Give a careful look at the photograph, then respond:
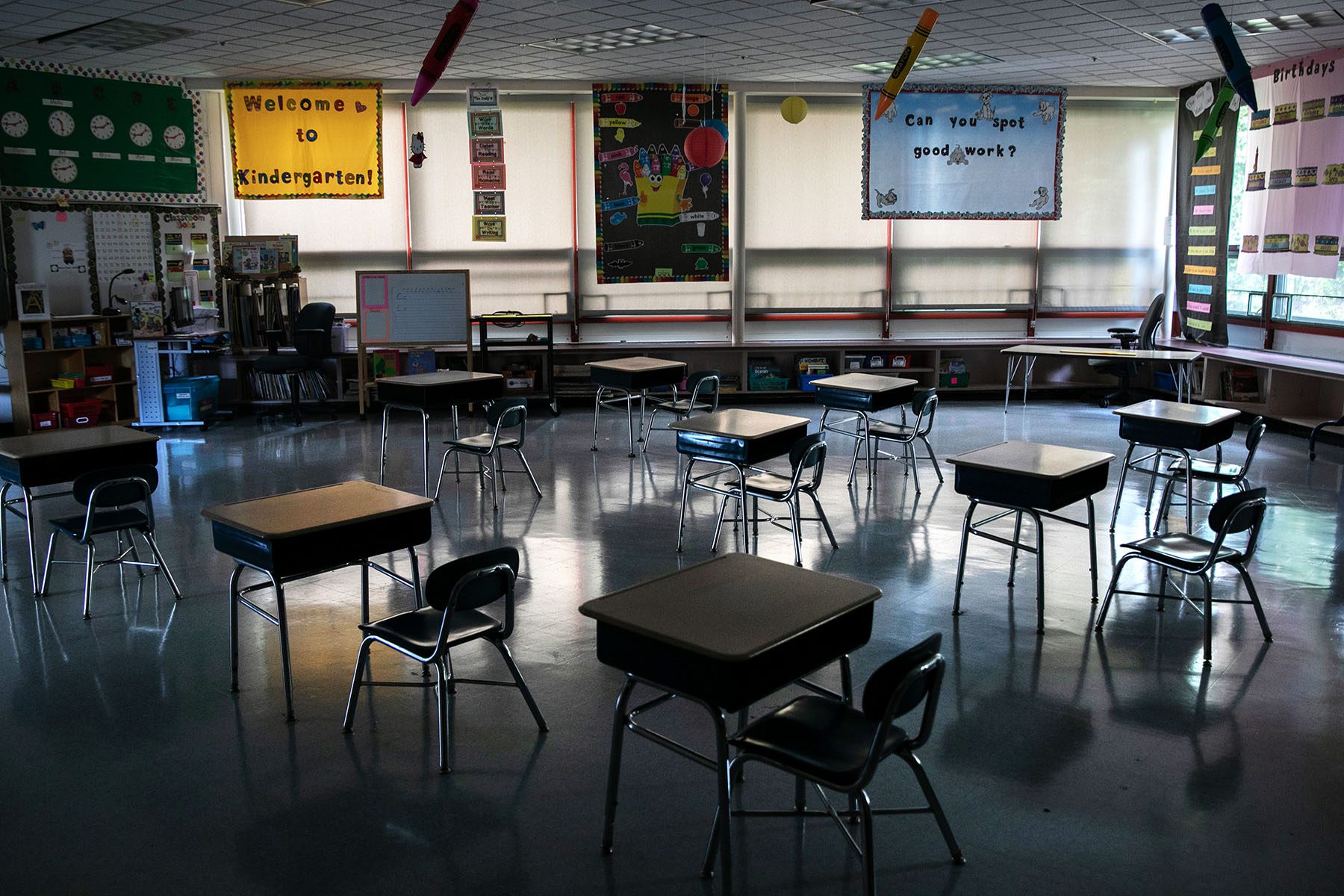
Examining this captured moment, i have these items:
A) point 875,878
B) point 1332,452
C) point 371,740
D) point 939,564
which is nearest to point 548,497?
point 939,564

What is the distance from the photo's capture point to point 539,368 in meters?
11.7

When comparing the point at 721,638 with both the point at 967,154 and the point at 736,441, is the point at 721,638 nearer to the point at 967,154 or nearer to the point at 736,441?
the point at 736,441

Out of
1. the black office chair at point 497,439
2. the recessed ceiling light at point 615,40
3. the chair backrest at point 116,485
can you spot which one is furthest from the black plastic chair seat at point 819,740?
the recessed ceiling light at point 615,40

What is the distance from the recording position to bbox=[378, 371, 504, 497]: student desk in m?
7.48

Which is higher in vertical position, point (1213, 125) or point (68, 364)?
point (1213, 125)

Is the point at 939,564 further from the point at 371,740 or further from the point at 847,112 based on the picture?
the point at 847,112

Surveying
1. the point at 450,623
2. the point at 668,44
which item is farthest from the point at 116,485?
the point at 668,44

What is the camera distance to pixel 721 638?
2.83 meters

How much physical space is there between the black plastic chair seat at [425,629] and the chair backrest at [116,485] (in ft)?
6.34

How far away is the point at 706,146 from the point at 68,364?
22.0 feet

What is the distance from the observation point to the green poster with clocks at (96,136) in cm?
956

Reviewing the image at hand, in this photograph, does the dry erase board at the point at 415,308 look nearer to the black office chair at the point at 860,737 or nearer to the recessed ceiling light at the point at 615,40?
the recessed ceiling light at the point at 615,40

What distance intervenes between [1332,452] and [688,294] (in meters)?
6.65

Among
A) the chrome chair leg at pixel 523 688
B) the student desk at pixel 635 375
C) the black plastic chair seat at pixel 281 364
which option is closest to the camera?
the chrome chair leg at pixel 523 688
